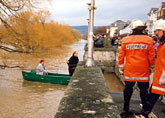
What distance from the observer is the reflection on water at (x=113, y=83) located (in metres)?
11.4

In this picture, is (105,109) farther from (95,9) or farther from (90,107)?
(95,9)

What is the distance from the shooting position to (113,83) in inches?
491

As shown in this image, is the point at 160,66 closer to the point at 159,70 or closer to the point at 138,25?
the point at 159,70

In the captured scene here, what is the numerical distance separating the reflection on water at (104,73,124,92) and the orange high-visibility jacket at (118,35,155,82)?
769 centimetres

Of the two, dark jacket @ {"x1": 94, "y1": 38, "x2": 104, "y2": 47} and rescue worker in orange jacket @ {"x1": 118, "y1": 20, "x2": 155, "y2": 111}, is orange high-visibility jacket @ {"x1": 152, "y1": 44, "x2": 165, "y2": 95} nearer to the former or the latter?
rescue worker in orange jacket @ {"x1": 118, "y1": 20, "x2": 155, "y2": 111}

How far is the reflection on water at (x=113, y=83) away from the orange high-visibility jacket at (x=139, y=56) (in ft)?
25.2

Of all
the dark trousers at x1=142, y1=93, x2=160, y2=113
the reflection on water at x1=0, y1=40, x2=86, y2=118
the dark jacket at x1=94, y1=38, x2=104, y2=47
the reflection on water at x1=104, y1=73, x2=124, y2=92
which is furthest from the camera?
the dark jacket at x1=94, y1=38, x2=104, y2=47

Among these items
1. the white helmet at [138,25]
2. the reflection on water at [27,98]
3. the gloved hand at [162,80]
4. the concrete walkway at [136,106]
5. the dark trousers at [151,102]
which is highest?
the white helmet at [138,25]

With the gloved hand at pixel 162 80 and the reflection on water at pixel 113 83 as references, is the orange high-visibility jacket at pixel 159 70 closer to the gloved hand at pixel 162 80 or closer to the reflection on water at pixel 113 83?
the gloved hand at pixel 162 80

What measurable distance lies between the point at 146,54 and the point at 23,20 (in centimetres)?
919

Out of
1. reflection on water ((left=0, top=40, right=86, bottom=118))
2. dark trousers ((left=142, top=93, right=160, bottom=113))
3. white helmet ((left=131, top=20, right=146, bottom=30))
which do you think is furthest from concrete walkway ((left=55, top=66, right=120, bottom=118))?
reflection on water ((left=0, top=40, right=86, bottom=118))

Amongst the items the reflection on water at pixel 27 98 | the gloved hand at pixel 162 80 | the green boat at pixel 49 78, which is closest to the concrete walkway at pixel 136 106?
the gloved hand at pixel 162 80

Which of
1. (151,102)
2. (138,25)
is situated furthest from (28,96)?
(138,25)

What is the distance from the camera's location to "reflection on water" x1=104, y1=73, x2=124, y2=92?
11379 mm
